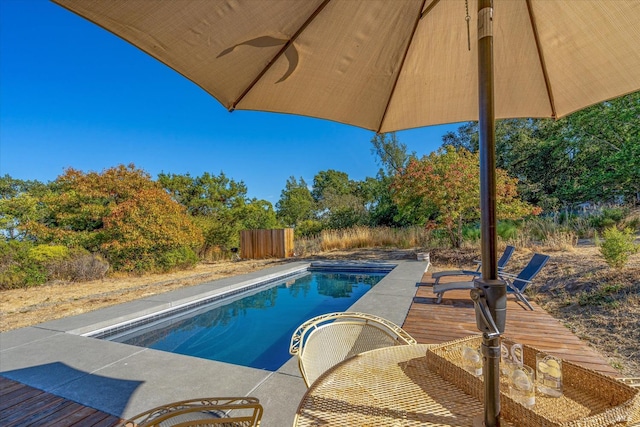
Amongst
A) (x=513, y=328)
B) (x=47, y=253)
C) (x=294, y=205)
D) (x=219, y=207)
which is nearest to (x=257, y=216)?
(x=219, y=207)

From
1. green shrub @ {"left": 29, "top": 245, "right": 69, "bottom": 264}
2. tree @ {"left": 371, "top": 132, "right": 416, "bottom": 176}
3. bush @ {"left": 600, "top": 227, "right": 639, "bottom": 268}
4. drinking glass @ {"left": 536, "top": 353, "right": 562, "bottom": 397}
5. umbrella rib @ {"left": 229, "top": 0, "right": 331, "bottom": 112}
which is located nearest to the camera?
drinking glass @ {"left": 536, "top": 353, "right": 562, "bottom": 397}

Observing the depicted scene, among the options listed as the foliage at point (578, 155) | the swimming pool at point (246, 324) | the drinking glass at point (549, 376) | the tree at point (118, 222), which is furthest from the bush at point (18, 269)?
the foliage at point (578, 155)

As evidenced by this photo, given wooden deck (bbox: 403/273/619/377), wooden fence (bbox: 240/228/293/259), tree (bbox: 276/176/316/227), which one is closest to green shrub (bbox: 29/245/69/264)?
wooden fence (bbox: 240/228/293/259)

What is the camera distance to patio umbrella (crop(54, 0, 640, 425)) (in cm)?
124

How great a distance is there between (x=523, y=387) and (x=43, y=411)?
2.96 m

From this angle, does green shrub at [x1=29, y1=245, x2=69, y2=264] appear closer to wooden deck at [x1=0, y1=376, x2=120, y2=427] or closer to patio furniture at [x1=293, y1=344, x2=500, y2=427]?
wooden deck at [x1=0, y1=376, x2=120, y2=427]

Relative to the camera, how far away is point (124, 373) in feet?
8.18

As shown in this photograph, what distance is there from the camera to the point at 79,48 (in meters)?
10.2

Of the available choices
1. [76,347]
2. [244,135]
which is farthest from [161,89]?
[76,347]

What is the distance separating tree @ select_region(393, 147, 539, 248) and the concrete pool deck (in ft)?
18.0

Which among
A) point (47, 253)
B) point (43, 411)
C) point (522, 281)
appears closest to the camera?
point (43, 411)

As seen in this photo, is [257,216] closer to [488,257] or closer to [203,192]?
[203,192]

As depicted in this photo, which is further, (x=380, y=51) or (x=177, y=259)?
(x=177, y=259)

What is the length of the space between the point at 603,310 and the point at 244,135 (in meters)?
18.4
